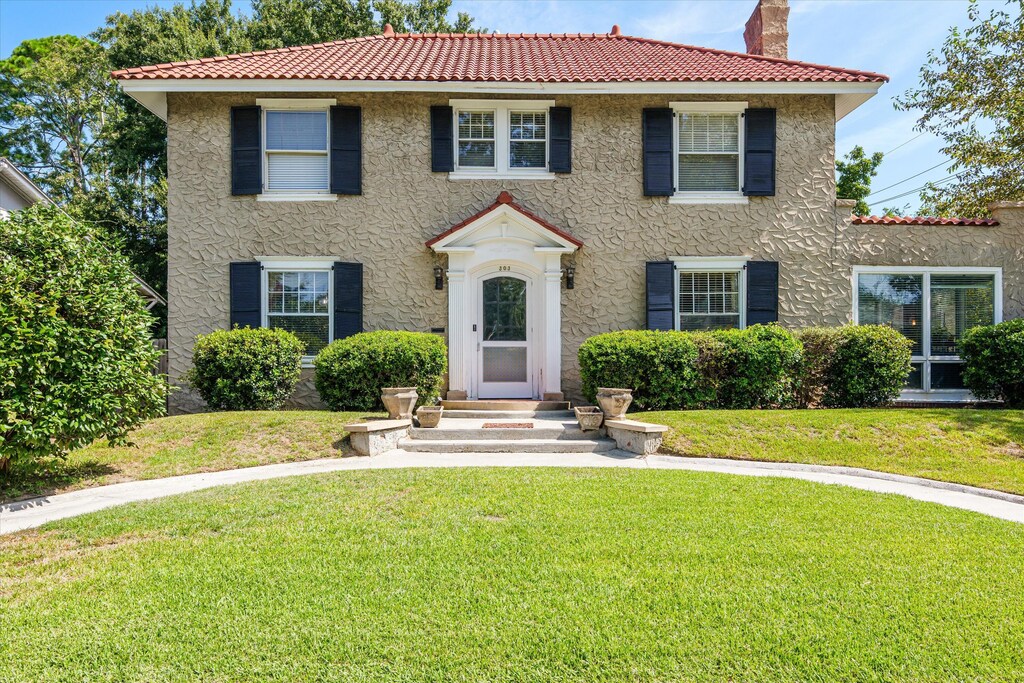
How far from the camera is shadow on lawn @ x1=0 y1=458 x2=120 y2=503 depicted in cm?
604

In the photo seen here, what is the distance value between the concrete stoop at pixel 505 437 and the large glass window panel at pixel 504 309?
7.48ft

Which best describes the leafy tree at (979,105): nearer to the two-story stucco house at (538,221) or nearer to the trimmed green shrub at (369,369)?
the two-story stucco house at (538,221)

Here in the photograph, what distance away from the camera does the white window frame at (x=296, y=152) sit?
11109 millimetres

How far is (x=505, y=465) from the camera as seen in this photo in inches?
280

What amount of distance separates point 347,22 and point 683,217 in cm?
1730

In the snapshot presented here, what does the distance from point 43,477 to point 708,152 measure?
11.6m

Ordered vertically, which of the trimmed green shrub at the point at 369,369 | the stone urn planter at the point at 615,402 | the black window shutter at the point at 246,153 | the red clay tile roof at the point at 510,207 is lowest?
the stone urn planter at the point at 615,402

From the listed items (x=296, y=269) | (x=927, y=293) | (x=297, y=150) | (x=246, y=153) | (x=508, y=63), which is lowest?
(x=927, y=293)

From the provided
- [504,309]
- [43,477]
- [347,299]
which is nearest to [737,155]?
[504,309]

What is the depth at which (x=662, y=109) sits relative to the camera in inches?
446

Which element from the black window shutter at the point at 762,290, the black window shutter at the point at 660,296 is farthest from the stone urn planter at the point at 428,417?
the black window shutter at the point at 762,290

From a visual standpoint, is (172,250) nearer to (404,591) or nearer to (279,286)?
(279,286)

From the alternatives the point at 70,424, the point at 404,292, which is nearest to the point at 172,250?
the point at 404,292

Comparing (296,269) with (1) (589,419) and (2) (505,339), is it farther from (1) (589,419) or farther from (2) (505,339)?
(1) (589,419)
